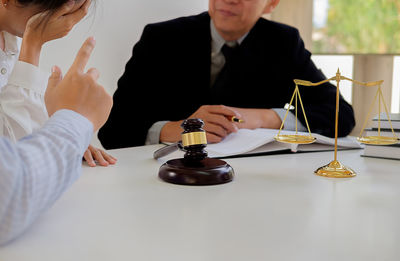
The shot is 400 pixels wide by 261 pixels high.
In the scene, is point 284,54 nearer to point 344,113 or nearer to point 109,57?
point 344,113

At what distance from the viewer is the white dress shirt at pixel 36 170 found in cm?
60

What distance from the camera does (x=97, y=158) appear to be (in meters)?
1.15

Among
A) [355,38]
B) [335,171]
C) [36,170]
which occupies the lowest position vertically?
[335,171]

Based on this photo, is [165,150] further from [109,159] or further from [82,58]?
[82,58]

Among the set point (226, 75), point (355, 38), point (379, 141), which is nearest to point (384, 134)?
point (379, 141)

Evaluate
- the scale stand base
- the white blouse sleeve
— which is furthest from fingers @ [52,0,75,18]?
the scale stand base

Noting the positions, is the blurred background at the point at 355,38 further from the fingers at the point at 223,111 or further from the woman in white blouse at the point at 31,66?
the woman in white blouse at the point at 31,66

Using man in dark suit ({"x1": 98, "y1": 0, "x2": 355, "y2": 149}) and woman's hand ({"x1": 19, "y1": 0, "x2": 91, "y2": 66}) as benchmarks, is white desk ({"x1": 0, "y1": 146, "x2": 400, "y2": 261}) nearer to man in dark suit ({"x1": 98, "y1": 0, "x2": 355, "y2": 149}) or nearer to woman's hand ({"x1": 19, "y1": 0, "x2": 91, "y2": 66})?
woman's hand ({"x1": 19, "y1": 0, "x2": 91, "y2": 66})

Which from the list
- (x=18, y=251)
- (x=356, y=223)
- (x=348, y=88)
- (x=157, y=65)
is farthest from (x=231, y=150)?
(x=348, y=88)

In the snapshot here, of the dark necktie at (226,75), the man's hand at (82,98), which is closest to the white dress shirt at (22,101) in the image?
the man's hand at (82,98)

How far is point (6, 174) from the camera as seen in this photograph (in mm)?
586

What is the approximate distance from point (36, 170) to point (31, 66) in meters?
0.54

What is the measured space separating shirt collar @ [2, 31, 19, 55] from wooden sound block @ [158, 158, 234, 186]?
0.62 metres

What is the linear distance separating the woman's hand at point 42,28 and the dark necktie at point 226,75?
3.25ft
